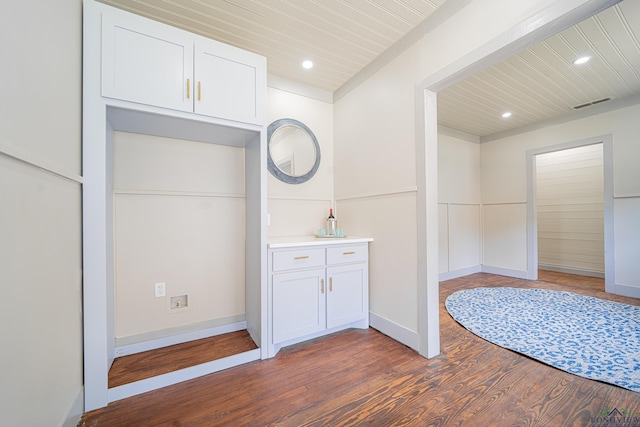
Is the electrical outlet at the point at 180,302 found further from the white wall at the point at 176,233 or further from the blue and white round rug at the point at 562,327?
the blue and white round rug at the point at 562,327

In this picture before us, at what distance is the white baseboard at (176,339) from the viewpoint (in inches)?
74.5

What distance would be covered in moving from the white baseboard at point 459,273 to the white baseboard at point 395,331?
2269 mm

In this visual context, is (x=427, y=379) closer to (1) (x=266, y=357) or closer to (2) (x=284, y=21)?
Answer: (1) (x=266, y=357)

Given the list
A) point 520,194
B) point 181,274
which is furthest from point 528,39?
point 520,194

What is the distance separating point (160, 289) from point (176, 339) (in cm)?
46

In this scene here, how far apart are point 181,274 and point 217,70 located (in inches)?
68.0

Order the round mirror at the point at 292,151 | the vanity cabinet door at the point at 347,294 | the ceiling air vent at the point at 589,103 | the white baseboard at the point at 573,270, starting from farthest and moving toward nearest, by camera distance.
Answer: the white baseboard at the point at 573,270
the ceiling air vent at the point at 589,103
the round mirror at the point at 292,151
the vanity cabinet door at the point at 347,294

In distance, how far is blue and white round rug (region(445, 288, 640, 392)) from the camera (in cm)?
173

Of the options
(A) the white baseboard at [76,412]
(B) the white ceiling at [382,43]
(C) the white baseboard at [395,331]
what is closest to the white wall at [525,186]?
(B) the white ceiling at [382,43]

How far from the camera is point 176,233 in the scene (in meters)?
2.12

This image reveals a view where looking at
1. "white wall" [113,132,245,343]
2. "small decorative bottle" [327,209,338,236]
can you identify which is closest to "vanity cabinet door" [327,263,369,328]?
"small decorative bottle" [327,209,338,236]

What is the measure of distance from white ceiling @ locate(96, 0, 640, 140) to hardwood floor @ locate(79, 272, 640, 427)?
8.89ft

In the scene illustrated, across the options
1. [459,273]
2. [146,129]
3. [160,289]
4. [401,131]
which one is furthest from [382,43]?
[459,273]

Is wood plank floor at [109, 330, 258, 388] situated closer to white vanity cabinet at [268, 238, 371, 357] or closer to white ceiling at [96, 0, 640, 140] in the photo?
white vanity cabinet at [268, 238, 371, 357]
